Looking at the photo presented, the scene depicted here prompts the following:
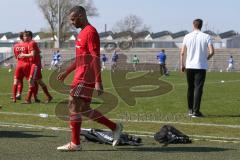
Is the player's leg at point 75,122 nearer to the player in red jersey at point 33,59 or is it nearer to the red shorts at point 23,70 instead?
the player in red jersey at point 33,59

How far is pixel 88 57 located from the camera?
305 inches

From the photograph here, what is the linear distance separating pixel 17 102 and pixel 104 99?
11.5ft

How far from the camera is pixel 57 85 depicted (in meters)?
12.8

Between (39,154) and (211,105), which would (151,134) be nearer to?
(39,154)

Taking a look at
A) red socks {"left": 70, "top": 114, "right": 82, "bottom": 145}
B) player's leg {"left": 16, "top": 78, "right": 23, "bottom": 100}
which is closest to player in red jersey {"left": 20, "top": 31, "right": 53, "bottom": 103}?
player's leg {"left": 16, "top": 78, "right": 23, "bottom": 100}

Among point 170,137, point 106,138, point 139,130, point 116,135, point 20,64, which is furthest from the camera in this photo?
point 20,64

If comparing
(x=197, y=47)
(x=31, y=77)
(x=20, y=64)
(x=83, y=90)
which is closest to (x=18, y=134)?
(x=83, y=90)

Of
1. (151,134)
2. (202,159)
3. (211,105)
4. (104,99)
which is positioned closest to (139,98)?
(211,105)

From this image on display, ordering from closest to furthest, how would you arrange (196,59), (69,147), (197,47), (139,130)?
(69,147)
(139,130)
(196,59)
(197,47)

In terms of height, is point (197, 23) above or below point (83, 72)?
above

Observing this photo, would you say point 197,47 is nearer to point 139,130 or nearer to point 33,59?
point 139,130

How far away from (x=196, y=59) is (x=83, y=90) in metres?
4.85

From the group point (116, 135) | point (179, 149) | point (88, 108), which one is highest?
point (88, 108)

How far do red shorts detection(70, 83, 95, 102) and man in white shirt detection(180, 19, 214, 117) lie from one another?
469cm
